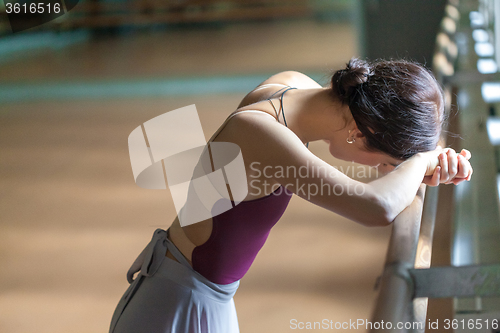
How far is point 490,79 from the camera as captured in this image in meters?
1.40

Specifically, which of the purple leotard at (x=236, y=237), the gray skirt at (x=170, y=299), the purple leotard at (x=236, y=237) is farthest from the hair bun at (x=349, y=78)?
the gray skirt at (x=170, y=299)

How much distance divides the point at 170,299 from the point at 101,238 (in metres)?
1.92

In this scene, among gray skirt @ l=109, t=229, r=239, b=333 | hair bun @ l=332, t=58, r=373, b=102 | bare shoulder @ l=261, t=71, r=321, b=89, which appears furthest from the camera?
bare shoulder @ l=261, t=71, r=321, b=89

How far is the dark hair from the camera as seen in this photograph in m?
0.93

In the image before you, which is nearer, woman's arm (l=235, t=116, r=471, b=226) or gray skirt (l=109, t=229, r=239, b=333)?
woman's arm (l=235, t=116, r=471, b=226)

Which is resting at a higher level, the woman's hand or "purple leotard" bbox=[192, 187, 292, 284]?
the woman's hand

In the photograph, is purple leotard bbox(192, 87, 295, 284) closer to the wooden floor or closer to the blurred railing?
the blurred railing

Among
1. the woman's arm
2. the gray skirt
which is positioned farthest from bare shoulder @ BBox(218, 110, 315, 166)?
the gray skirt

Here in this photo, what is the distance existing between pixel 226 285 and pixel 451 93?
97 cm

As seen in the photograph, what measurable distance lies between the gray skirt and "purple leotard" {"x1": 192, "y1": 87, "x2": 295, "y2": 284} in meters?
0.03

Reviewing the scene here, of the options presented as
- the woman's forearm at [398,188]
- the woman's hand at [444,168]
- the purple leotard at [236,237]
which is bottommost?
the purple leotard at [236,237]

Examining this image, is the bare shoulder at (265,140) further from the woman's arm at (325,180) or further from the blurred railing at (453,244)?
the blurred railing at (453,244)

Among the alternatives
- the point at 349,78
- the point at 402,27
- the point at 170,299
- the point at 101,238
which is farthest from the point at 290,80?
the point at 402,27

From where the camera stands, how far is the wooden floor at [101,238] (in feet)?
7.59
